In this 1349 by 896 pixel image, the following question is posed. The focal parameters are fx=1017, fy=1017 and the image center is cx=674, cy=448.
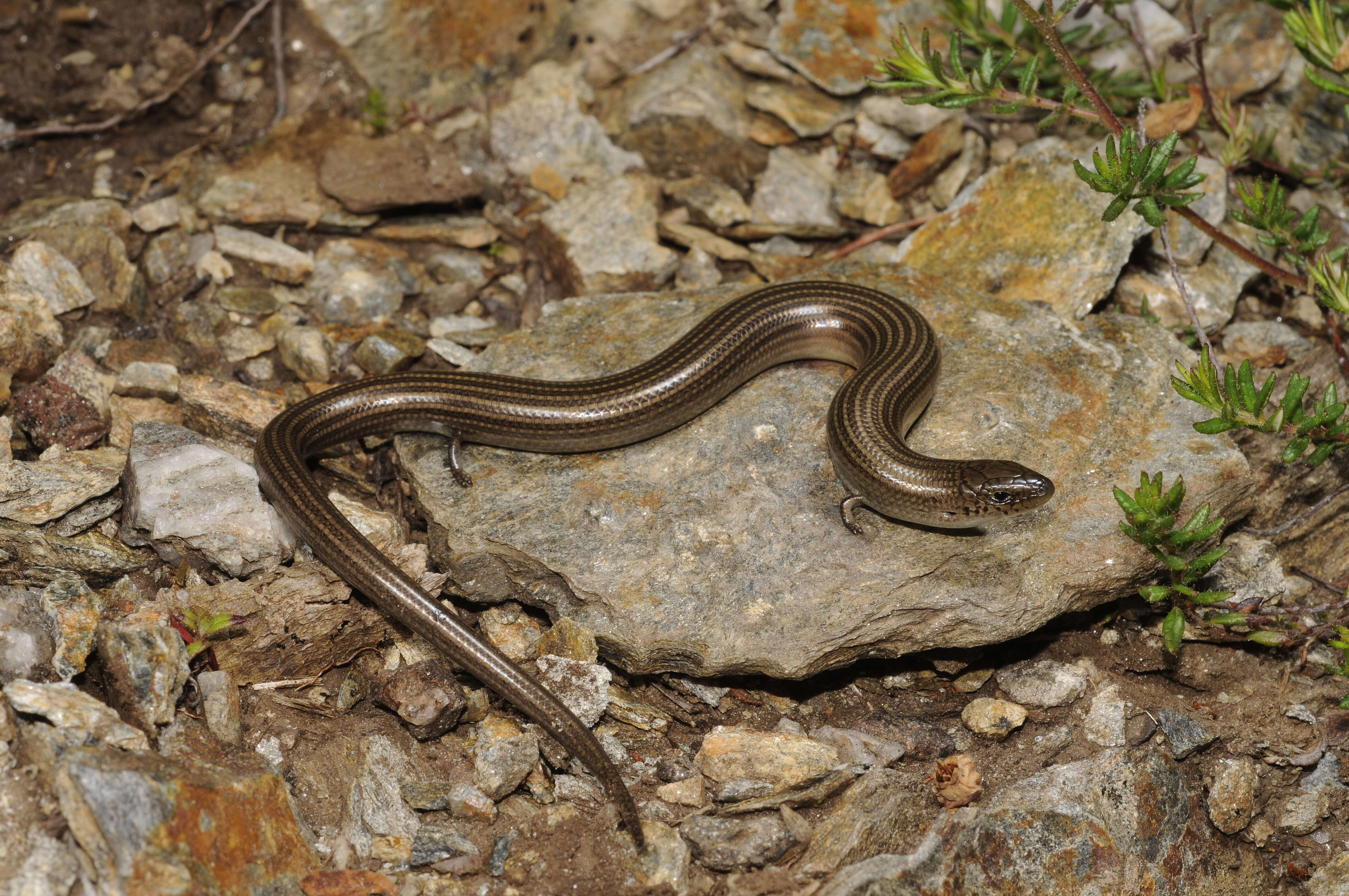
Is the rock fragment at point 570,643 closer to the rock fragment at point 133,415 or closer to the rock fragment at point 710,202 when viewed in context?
the rock fragment at point 133,415

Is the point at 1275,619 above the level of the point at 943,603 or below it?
below

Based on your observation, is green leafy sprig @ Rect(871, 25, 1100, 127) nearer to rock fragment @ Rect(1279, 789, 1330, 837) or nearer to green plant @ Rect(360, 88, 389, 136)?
rock fragment @ Rect(1279, 789, 1330, 837)

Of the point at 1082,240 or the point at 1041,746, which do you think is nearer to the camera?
the point at 1041,746

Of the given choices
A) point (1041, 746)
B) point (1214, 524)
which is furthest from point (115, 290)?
point (1214, 524)

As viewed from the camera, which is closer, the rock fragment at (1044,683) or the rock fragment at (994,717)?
the rock fragment at (994,717)

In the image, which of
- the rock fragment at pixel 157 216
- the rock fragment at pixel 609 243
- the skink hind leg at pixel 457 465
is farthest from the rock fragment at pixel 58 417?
the rock fragment at pixel 609 243

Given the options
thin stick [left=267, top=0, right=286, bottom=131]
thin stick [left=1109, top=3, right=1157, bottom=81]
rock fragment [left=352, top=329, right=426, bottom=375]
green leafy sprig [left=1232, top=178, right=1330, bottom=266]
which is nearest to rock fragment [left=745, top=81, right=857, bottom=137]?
thin stick [left=1109, top=3, right=1157, bottom=81]

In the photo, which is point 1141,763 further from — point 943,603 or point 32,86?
point 32,86
